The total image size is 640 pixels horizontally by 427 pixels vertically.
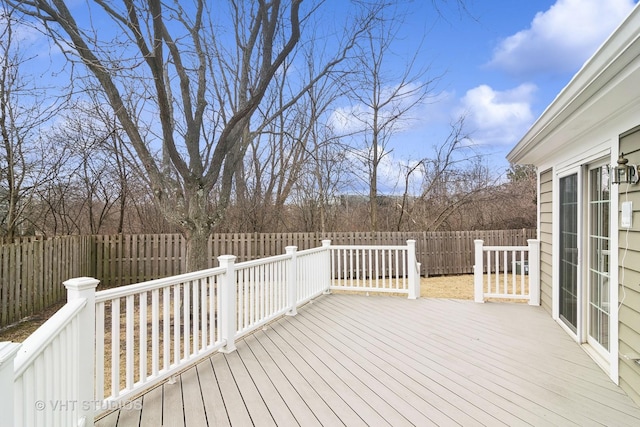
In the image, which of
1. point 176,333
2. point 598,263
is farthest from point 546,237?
point 176,333

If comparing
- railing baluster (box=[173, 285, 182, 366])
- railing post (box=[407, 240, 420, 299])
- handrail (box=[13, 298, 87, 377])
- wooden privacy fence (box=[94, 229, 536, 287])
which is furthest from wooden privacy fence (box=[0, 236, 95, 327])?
railing post (box=[407, 240, 420, 299])

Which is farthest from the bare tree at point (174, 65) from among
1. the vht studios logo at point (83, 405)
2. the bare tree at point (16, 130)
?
the vht studios logo at point (83, 405)

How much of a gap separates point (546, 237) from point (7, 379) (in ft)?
19.1

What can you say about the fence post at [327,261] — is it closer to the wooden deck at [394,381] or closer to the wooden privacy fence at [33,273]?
the wooden deck at [394,381]

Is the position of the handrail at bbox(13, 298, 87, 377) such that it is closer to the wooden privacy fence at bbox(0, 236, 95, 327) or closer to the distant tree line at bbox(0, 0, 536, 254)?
the distant tree line at bbox(0, 0, 536, 254)

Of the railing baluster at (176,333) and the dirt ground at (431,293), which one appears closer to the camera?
the railing baluster at (176,333)

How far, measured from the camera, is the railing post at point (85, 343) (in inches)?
76.4

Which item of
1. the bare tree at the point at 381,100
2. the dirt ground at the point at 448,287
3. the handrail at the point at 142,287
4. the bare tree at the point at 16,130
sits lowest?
the dirt ground at the point at 448,287

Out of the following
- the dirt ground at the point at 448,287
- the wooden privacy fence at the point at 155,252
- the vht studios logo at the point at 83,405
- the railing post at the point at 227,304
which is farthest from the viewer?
the dirt ground at the point at 448,287

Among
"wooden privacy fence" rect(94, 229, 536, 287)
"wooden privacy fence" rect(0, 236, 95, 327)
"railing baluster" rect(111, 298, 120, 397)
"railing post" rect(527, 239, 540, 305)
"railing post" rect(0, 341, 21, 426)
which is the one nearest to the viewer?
"railing post" rect(0, 341, 21, 426)

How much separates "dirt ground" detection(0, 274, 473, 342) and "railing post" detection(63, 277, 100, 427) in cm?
371

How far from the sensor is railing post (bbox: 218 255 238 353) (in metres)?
3.42

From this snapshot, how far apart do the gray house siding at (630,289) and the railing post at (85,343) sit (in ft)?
11.7

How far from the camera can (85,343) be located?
1.98 metres
